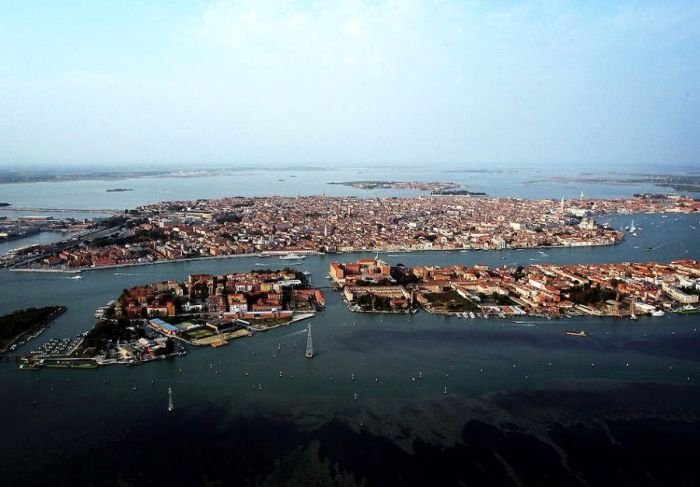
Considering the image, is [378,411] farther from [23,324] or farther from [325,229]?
[325,229]

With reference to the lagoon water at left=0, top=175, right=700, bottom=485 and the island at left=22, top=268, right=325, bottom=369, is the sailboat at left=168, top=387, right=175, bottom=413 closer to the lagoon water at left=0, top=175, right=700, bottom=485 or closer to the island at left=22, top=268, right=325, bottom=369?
the lagoon water at left=0, top=175, right=700, bottom=485

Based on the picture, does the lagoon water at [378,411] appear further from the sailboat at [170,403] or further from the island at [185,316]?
the island at [185,316]

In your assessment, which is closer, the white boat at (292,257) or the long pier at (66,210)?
the white boat at (292,257)

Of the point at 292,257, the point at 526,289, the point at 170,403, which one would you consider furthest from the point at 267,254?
the point at 170,403

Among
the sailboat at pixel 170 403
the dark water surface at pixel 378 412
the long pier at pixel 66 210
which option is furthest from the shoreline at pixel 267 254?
the long pier at pixel 66 210

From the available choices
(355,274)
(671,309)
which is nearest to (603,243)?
(671,309)
